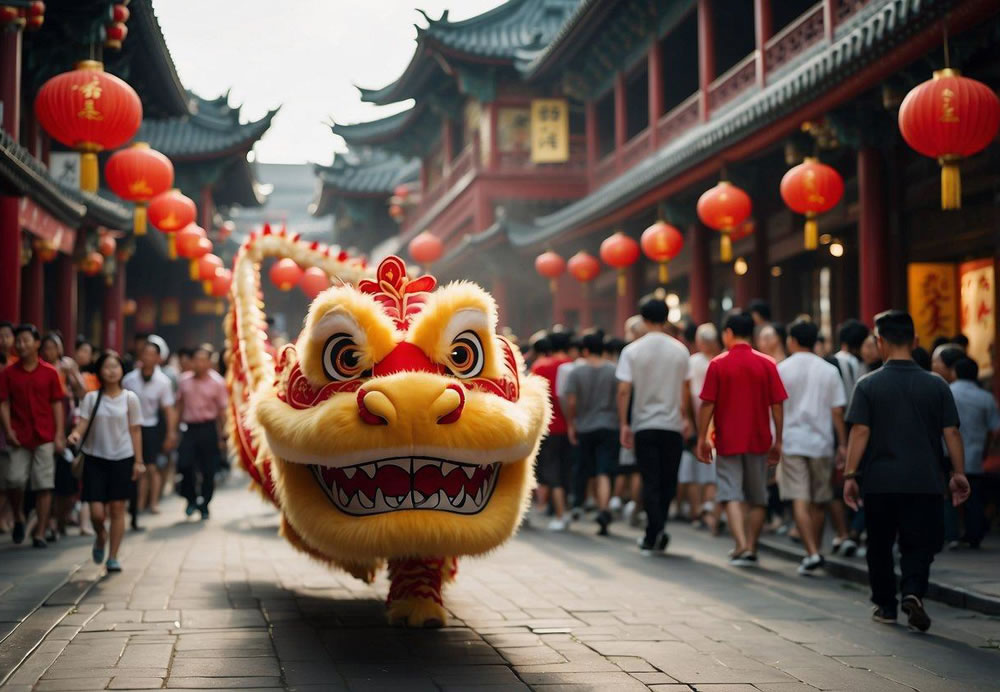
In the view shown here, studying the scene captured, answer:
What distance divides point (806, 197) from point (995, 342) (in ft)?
7.00

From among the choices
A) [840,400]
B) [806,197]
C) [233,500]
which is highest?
[806,197]

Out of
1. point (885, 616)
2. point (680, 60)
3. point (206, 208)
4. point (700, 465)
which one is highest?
point (680, 60)

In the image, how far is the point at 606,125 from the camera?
87.6ft

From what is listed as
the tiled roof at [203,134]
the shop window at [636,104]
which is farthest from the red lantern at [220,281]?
the tiled roof at [203,134]

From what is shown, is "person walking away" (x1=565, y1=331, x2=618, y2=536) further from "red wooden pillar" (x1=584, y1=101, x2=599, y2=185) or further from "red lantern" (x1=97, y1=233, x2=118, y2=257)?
"red wooden pillar" (x1=584, y1=101, x2=599, y2=185)

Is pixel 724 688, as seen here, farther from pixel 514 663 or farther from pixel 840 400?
pixel 840 400

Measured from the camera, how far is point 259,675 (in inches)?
206

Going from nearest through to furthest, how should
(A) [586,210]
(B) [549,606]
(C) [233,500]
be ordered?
(B) [549,606] → (C) [233,500] → (A) [586,210]

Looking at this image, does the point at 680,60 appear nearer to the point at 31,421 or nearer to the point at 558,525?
the point at 558,525

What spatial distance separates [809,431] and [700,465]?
9.53 ft

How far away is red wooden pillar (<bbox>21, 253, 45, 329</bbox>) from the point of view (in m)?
16.0

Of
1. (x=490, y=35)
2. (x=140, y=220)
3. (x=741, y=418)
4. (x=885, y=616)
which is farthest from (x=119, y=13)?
(x=490, y=35)

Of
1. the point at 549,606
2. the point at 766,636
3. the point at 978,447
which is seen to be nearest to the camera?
the point at 766,636

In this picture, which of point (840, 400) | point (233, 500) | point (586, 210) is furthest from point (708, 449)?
point (586, 210)
